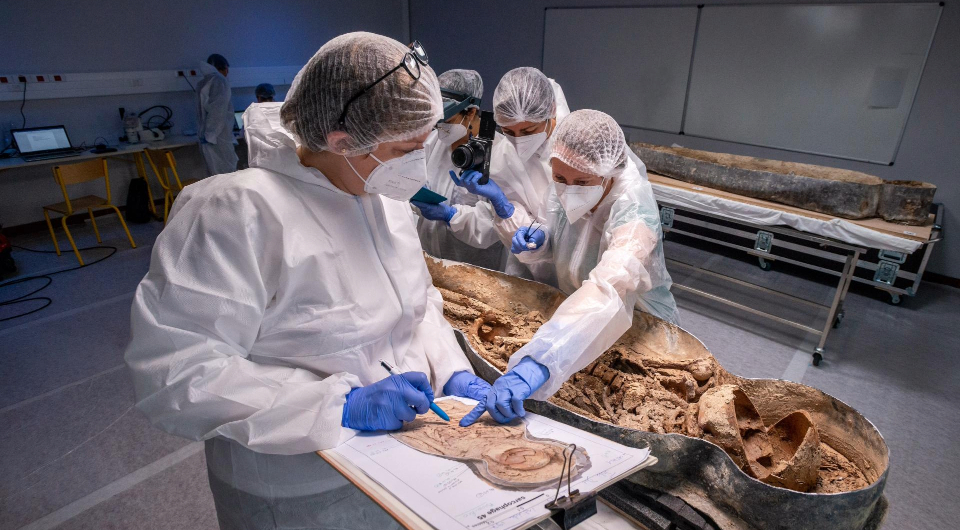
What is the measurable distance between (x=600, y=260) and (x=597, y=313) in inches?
12.9

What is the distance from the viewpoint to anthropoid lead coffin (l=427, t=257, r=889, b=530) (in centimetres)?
122

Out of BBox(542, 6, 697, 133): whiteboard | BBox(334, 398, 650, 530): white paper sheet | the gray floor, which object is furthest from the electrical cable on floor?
BBox(542, 6, 697, 133): whiteboard

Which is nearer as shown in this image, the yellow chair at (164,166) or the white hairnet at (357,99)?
the white hairnet at (357,99)

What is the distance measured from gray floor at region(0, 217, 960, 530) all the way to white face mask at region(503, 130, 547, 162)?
201cm

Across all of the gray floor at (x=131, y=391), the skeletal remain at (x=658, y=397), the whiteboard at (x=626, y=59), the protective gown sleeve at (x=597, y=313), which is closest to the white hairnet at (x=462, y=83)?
the skeletal remain at (x=658, y=397)

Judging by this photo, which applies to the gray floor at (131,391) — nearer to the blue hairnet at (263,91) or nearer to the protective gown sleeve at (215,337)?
the protective gown sleeve at (215,337)

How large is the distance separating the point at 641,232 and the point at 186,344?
146cm

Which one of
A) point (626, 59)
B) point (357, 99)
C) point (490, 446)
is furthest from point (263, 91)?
point (490, 446)

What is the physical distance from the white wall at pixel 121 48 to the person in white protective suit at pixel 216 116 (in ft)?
1.61

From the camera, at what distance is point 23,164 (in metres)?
4.63

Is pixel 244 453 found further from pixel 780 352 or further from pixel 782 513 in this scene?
pixel 780 352

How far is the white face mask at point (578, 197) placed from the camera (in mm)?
1978

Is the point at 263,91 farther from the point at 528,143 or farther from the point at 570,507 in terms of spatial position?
the point at 570,507

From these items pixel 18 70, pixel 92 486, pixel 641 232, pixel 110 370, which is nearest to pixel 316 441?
pixel 641 232
